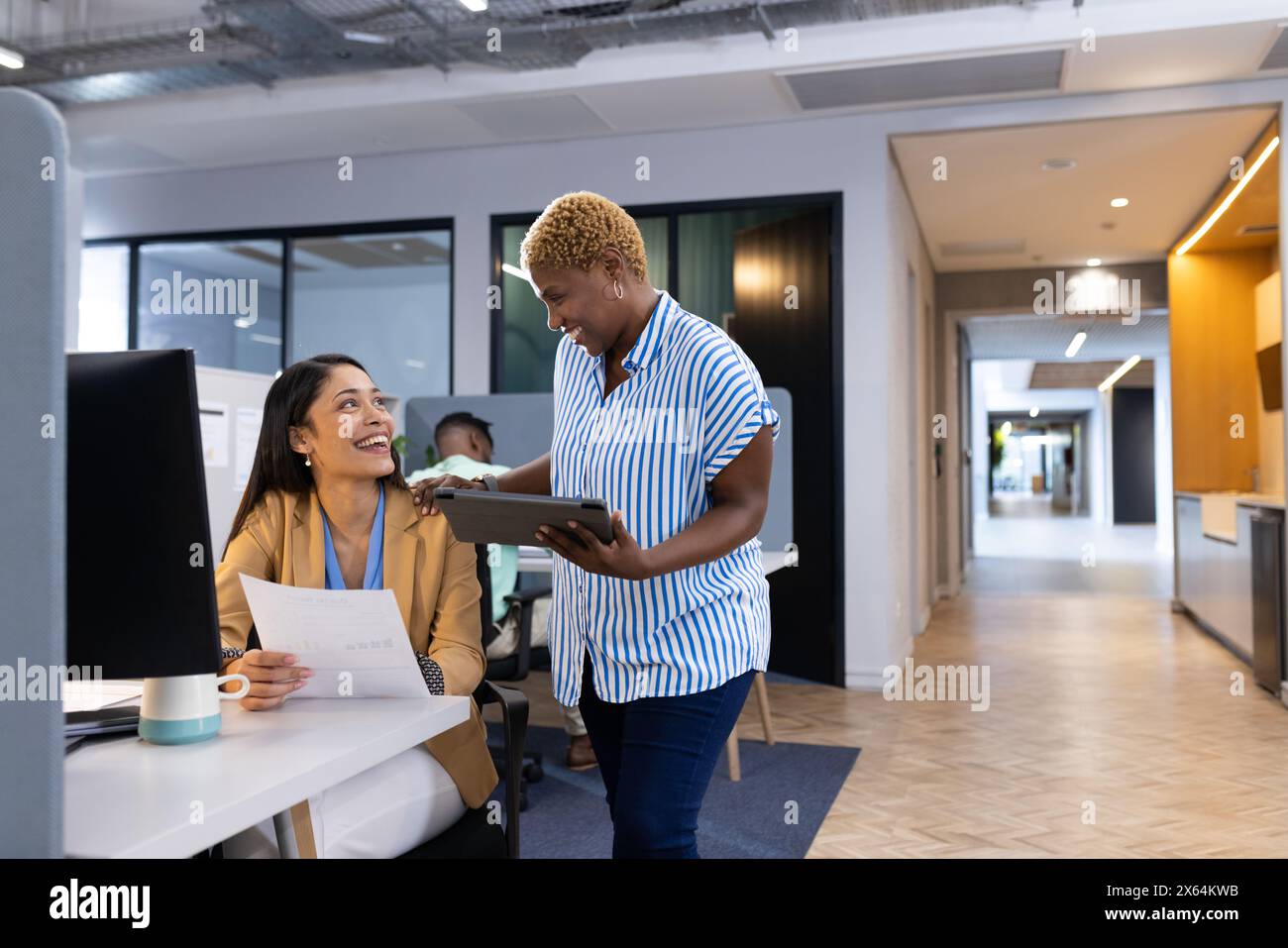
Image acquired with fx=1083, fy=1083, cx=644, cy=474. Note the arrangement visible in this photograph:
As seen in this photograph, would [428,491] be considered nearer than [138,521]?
No

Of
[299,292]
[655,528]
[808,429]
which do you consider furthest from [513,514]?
[299,292]

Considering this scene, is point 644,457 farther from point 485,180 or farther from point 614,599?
point 485,180

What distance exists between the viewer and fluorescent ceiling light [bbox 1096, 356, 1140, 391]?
60.0 ft

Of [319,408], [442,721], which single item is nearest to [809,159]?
[319,408]

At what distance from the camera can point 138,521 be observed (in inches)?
44.9

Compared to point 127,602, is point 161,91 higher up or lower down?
higher up

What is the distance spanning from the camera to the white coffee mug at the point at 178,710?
50.9 inches

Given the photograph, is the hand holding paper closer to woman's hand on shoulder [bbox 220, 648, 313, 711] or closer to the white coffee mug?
woman's hand on shoulder [bbox 220, 648, 313, 711]

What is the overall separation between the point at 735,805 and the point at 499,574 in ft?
3.73

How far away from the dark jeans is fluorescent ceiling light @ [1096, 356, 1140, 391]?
57.9 feet

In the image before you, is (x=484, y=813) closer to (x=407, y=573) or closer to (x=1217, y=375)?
(x=407, y=573)

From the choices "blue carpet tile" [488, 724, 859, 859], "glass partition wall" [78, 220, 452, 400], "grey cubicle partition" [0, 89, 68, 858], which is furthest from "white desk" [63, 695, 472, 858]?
"glass partition wall" [78, 220, 452, 400]
